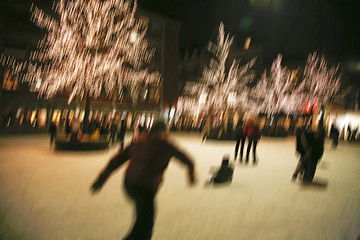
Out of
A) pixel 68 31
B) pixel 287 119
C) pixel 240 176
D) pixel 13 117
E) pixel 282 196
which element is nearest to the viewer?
pixel 282 196

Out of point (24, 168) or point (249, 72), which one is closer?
point (24, 168)

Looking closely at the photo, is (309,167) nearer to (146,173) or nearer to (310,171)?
(310,171)

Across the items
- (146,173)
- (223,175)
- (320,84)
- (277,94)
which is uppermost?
(320,84)

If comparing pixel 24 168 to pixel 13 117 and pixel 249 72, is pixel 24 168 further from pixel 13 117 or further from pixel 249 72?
pixel 249 72

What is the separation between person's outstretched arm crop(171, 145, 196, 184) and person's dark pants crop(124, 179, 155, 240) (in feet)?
1.57

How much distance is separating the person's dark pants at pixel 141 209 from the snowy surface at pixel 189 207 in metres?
0.94

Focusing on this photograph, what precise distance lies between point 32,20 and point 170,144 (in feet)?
87.4

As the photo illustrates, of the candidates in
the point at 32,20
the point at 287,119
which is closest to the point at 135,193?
the point at 32,20

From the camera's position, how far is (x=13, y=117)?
2298 cm

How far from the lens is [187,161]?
2947 mm

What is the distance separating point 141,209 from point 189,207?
232 cm

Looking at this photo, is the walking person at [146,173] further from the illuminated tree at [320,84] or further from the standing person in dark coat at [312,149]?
the illuminated tree at [320,84]

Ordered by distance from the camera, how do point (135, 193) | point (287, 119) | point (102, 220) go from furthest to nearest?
point (287, 119)
point (102, 220)
point (135, 193)

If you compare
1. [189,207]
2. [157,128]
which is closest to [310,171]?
[189,207]
